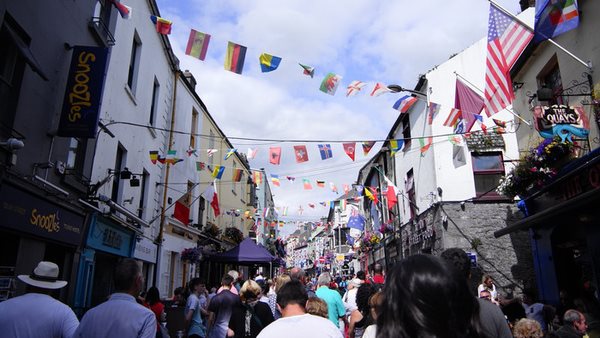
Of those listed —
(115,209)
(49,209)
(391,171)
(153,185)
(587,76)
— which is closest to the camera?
(49,209)

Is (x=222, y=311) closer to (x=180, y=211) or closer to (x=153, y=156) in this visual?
(x=153, y=156)

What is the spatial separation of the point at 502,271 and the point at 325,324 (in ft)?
41.9

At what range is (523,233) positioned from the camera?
13.9 m

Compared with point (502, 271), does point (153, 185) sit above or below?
above

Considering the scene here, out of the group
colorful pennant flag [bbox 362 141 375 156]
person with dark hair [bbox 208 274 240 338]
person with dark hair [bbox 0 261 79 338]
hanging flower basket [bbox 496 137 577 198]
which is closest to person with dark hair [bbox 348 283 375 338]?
person with dark hair [bbox 208 274 240 338]

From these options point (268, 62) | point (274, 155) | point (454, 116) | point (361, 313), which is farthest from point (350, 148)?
point (361, 313)

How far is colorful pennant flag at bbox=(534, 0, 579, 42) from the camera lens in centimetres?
773

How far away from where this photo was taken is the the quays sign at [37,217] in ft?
18.6

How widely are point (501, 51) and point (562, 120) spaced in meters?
2.00

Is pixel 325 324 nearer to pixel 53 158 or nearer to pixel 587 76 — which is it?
pixel 53 158

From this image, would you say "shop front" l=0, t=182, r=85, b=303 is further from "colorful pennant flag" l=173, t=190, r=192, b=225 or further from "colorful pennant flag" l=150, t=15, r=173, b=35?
"colorful pennant flag" l=173, t=190, r=192, b=225

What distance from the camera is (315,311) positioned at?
14.3 ft

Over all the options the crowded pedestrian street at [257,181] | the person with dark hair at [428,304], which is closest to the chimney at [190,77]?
the crowded pedestrian street at [257,181]

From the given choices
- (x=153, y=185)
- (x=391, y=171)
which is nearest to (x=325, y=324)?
(x=153, y=185)
